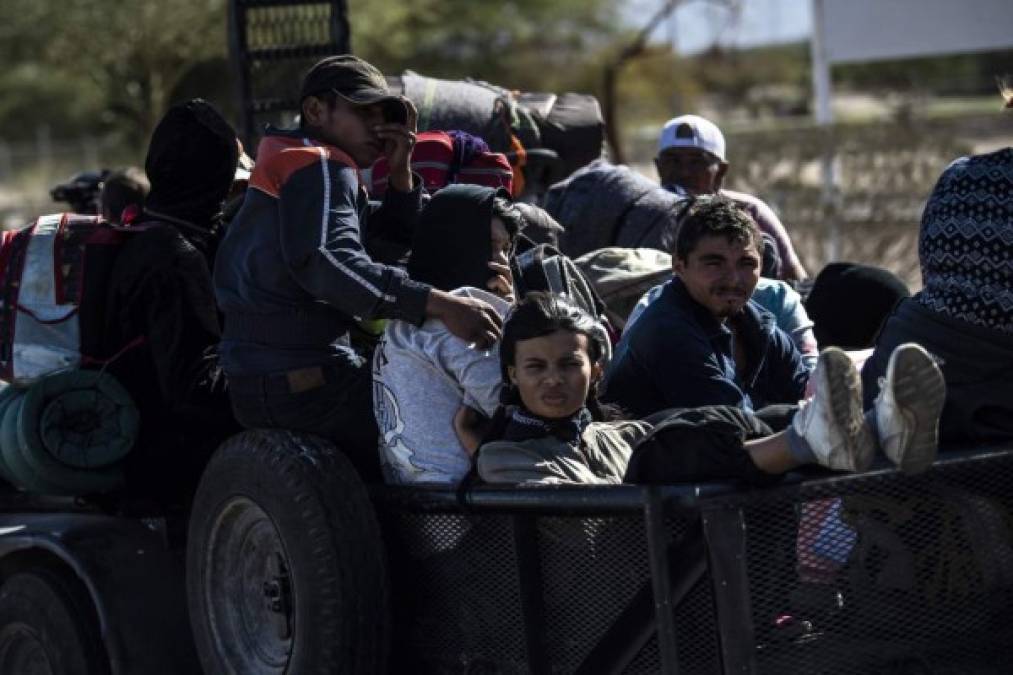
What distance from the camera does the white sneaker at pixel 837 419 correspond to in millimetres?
3316

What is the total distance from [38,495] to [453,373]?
171 cm

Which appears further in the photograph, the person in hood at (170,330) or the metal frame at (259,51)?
the metal frame at (259,51)

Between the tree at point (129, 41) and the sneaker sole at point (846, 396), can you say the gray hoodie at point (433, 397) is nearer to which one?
the sneaker sole at point (846, 396)

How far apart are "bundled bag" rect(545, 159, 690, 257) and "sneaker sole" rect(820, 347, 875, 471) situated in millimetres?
2748

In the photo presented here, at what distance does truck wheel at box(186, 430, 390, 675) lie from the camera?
402cm

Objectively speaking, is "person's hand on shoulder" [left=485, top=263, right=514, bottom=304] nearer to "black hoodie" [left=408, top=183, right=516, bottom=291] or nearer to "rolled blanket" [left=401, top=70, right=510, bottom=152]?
"black hoodie" [left=408, top=183, right=516, bottom=291]

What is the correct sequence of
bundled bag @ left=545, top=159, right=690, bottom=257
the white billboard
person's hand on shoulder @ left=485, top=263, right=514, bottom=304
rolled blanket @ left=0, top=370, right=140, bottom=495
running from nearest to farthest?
person's hand on shoulder @ left=485, top=263, right=514, bottom=304, rolled blanket @ left=0, top=370, right=140, bottom=495, bundled bag @ left=545, top=159, right=690, bottom=257, the white billboard

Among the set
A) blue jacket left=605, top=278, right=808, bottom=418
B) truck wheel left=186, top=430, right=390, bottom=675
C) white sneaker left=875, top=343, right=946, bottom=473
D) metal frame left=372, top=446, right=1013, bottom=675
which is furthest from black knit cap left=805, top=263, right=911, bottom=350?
white sneaker left=875, top=343, right=946, bottom=473

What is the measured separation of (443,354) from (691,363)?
26.3 inches

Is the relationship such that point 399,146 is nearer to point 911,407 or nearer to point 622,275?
point 622,275

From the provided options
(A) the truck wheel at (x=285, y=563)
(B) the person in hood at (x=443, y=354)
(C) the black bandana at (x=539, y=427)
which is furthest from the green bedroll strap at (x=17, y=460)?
(C) the black bandana at (x=539, y=427)

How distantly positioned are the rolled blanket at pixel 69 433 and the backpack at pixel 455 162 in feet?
3.92

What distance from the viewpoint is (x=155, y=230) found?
512 centimetres

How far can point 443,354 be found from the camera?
4.25m
